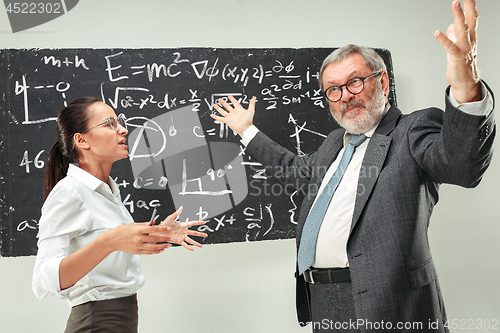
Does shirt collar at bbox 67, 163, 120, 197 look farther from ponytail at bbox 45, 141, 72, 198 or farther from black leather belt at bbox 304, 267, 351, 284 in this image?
black leather belt at bbox 304, 267, 351, 284

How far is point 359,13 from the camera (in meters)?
2.25

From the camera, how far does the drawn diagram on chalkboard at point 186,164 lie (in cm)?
185

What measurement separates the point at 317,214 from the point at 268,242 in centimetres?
77

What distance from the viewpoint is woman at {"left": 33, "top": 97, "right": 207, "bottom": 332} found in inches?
41.8

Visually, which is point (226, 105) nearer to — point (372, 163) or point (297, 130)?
point (297, 130)

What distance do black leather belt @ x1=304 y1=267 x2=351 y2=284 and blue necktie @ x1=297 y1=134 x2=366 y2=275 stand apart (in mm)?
38

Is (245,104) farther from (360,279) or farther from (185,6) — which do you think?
(360,279)

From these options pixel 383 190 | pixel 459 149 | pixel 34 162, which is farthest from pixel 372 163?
pixel 34 162

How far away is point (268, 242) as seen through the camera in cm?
208

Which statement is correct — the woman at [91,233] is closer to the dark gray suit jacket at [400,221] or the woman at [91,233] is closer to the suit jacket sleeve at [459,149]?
the dark gray suit jacket at [400,221]

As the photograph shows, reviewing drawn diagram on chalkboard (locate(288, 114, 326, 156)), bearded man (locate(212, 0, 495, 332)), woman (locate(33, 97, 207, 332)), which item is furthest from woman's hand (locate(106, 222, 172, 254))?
drawn diagram on chalkboard (locate(288, 114, 326, 156))

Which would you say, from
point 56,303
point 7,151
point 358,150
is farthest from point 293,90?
point 56,303

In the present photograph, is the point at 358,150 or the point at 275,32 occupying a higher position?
the point at 275,32

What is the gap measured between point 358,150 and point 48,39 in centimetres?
179
